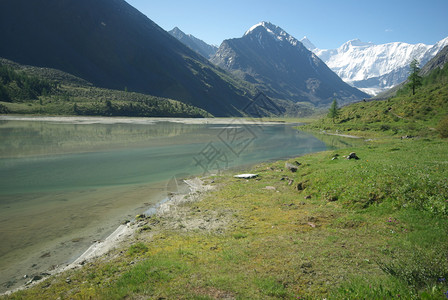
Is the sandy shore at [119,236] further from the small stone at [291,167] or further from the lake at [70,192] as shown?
the small stone at [291,167]

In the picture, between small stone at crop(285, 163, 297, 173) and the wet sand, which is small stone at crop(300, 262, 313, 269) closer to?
the wet sand

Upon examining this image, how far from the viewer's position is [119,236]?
49.7 ft

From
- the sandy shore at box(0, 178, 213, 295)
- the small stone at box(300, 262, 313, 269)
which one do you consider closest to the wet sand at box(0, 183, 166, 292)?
the sandy shore at box(0, 178, 213, 295)

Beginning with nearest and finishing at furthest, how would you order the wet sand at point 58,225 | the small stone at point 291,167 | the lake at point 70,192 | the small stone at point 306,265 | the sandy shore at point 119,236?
1. the small stone at point 306,265
2. the sandy shore at point 119,236
3. the wet sand at point 58,225
4. the lake at point 70,192
5. the small stone at point 291,167

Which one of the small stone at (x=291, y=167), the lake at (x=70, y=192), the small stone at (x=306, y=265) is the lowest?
the lake at (x=70, y=192)

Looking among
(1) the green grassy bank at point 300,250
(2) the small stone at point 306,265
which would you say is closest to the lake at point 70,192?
(1) the green grassy bank at point 300,250

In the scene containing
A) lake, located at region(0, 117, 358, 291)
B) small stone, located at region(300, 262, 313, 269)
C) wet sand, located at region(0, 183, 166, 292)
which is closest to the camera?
small stone, located at region(300, 262, 313, 269)

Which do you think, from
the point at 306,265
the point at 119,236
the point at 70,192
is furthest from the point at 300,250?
the point at 70,192

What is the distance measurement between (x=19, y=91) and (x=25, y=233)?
8174 inches

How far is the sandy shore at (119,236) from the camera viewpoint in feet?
36.9

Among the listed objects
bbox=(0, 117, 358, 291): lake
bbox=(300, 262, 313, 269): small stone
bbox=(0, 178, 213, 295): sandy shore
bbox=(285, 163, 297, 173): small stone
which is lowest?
bbox=(0, 117, 358, 291): lake

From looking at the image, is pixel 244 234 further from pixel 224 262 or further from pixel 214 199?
pixel 214 199

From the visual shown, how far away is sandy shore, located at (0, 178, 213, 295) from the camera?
443 inches

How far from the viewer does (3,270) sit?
1205cm
